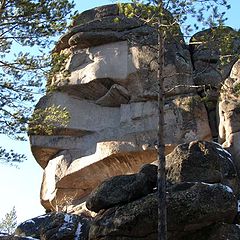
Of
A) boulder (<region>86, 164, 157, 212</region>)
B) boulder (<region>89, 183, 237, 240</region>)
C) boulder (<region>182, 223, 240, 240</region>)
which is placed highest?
boulder (<region>86, 164, 157, 212</region>)

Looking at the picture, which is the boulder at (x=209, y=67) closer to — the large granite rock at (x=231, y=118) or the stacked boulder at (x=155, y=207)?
the large granite rock at (x=231, y=118)

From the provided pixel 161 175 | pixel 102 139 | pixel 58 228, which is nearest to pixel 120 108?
pixel 102 139

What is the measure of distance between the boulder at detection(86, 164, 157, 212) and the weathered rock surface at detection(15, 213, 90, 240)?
0.71 meters

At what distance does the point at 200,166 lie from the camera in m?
14.3

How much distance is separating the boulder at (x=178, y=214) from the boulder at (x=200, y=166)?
1348 mm

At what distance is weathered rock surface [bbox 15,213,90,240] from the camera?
13672mm

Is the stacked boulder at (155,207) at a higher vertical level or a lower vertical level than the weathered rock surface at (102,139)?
lower

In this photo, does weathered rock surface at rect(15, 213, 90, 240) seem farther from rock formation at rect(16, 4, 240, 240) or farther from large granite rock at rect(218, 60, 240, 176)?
large granite rock at rect(218, 60, 240, 176)

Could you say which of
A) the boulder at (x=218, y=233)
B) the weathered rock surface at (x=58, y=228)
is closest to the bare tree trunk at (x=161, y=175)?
the boulder at (x=218, y=233)

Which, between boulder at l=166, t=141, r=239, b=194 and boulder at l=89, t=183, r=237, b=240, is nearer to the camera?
boulder at l=89, t=183, r=237, b=240

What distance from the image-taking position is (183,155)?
14.5 m

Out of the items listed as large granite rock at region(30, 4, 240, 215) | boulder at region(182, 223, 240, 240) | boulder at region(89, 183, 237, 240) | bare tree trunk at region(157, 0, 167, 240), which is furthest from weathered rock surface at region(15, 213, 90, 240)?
large granite rock at region(30, 4, 240, 215)

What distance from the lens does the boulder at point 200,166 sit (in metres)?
14.1

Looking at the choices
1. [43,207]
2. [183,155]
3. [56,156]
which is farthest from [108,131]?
[183,155]
